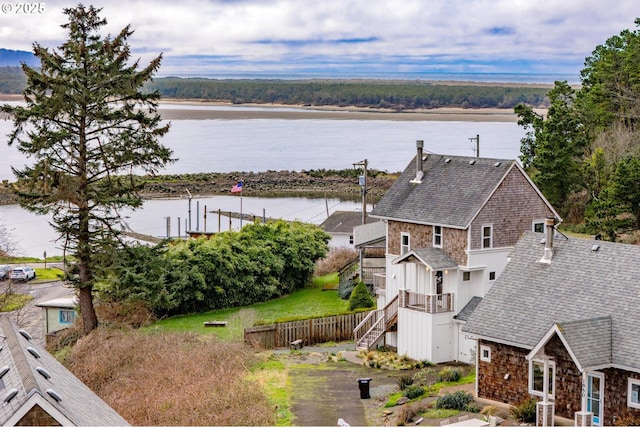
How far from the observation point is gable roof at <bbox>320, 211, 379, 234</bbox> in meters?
64.8

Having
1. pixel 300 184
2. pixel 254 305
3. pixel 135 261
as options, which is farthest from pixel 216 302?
pixel 300 184

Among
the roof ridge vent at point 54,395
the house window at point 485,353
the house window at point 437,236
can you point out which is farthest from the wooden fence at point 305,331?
the roof ridge vent at point 54,395

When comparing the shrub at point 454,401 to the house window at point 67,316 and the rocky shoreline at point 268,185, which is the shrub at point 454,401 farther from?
the rocky shoreline at point 268,185

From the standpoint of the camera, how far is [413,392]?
32.6 meters

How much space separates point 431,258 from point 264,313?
10.5m

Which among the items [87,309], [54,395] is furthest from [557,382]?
[87,309]

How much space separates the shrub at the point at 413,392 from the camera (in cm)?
3253

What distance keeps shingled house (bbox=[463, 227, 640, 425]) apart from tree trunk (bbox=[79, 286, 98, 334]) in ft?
58.1

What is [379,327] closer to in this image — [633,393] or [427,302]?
[427,302]

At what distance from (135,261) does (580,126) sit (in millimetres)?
41227

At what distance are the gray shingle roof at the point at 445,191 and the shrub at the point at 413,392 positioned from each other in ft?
26.6

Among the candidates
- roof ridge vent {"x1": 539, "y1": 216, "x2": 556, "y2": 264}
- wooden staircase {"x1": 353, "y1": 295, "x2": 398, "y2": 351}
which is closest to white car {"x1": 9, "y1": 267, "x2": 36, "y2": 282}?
wooden staircase {"x1": 353, "y1": 295, "x2": 398, "y2": 351}

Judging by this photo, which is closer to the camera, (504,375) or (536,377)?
(536,377)

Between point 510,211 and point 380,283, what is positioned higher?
point 510,211
